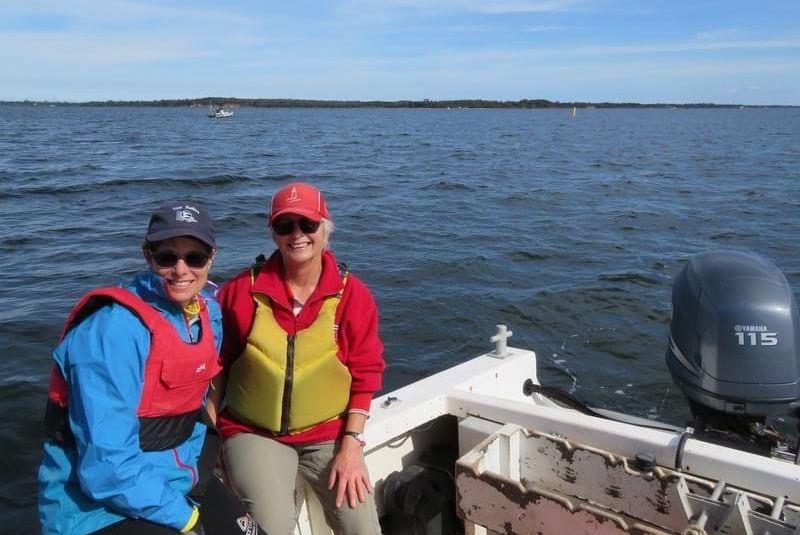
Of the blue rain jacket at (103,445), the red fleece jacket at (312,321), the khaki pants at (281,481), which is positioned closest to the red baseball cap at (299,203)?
the red fleece jacket at (312,321)

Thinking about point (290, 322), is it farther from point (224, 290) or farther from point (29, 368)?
point (29, 368)

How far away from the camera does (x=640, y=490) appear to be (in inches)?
109

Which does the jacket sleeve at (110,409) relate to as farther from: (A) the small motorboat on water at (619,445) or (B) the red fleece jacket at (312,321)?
(A) the small motorboat on water at (619,445)

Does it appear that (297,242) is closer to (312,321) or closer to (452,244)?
(312,321)

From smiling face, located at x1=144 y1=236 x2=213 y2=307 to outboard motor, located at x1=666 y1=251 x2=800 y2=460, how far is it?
301cm

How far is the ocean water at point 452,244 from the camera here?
796 centimetres

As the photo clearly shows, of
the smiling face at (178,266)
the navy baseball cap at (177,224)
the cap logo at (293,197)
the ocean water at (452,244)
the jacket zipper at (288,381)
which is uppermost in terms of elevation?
the cap logo at (293,197)

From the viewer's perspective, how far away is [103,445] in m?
2.04

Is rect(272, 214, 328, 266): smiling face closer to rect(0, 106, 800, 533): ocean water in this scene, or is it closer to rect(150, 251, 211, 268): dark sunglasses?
rect(150, 251, 211, 268): dark sunglasses

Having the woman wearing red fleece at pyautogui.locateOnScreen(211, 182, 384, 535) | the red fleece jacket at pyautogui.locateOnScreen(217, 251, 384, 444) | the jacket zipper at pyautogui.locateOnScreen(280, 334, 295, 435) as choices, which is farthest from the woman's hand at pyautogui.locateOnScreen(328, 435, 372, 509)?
the jacket zipper at pyautogui.locateOnScreen(280, 334, 295, 435)

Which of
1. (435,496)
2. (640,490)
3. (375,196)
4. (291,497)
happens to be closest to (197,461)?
(291,497)

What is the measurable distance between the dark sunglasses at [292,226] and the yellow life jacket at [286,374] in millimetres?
275

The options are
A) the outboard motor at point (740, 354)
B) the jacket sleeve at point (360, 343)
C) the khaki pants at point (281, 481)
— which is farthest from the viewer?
the outboard motor at point (740, 354)

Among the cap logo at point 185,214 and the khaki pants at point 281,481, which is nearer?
the cap logo at point 185,214
